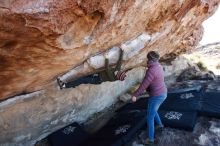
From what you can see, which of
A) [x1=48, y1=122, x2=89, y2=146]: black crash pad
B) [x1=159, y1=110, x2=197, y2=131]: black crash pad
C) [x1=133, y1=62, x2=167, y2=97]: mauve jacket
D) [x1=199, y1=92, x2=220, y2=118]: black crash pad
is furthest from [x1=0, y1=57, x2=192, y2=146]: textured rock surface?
[x1=199, y1=92, x2=220, y2=118]: black crash pad

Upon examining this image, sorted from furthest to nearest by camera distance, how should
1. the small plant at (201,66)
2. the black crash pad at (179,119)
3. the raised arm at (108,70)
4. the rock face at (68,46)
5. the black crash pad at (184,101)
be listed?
1. the small plant at (201,66)
2. the black crash pad at (184,101)
3. the black crash pad at (179,119)
4. the raised arm at (108,70)
5. the rock face at (68,46)

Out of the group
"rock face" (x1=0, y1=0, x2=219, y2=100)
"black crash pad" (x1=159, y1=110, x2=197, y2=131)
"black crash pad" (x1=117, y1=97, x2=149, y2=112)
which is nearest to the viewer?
"rock face" (x1=0, y1=0, x2=219, y2=100)

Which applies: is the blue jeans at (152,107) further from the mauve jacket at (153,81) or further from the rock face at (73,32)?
the rock face at (73,32)

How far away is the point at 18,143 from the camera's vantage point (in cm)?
719

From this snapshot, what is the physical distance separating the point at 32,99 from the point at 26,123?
20.0 inches

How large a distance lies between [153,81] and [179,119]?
142 cm

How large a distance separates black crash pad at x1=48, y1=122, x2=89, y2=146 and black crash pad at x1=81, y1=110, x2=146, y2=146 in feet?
0.68

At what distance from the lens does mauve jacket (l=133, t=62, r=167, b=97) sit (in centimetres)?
632

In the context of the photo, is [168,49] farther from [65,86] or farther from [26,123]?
[26,123]

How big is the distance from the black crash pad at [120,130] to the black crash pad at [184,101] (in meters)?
0.69

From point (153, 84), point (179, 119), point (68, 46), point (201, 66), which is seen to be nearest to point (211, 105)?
point (179, 119)

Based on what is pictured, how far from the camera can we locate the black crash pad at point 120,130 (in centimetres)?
708

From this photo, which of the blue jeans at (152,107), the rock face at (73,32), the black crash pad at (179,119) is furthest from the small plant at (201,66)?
the blue jeans at (152,107)

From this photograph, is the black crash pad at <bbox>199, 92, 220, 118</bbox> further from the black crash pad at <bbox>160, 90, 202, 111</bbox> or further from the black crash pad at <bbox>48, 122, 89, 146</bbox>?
the black crash pad at <bbox>48, 122, 89, 146</bbox>
